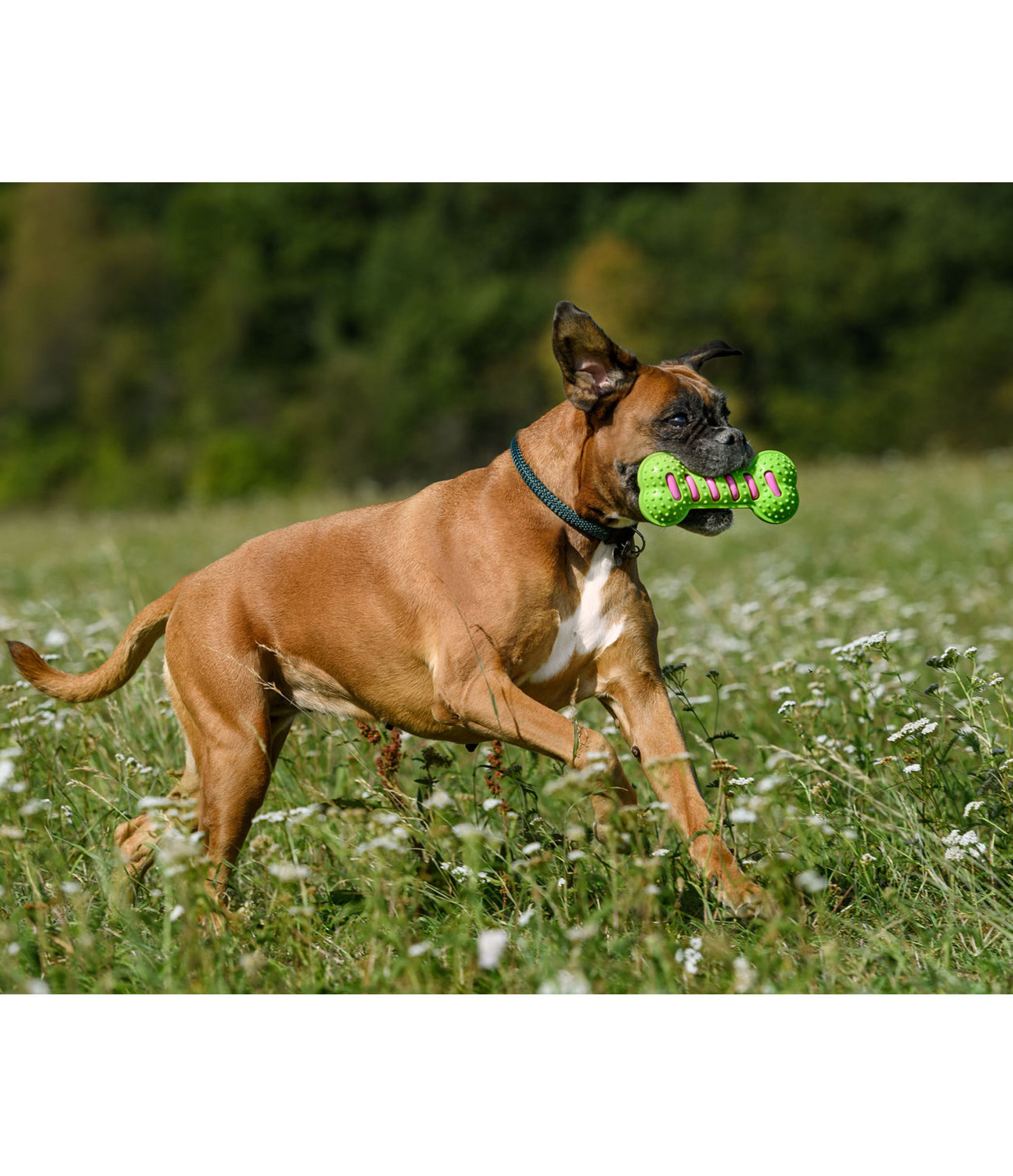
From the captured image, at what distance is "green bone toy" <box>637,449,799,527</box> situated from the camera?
3822 mm

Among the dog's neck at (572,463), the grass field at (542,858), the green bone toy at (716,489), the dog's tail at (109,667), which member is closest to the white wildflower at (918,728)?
the grass field at (542,858)

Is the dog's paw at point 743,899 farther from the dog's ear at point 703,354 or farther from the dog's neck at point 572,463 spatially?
the dog's ear at point 703,354

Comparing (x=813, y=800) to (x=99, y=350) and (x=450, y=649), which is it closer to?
(x=450, y=649)

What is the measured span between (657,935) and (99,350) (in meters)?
40.9

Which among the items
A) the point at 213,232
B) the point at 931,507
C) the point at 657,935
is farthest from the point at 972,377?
the point at 657,935

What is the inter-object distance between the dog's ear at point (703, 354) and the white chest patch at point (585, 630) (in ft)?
2.83

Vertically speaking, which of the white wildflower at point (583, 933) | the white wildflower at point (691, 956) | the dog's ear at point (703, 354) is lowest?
the white wildflower at point (691, 956)

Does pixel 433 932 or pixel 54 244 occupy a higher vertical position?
pixel 54 244

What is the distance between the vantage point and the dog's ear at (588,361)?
3867 mm

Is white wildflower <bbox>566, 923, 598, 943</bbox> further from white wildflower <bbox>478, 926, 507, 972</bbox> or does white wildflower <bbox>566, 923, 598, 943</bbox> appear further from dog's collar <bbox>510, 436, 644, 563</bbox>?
dog's collar <bbox>510, 436, 644, 563</bbox>

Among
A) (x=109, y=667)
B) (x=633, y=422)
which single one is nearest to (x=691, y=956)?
(x=633, y=422)

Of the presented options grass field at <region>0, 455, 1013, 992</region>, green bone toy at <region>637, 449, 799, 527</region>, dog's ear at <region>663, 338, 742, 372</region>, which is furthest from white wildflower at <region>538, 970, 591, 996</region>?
dog's ear at <region>663, 338, 742, 372</region>

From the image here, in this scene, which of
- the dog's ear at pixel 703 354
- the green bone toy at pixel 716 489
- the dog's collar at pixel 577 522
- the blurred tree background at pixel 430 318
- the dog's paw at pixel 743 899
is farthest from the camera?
the blurred tree background at pixel 430 318

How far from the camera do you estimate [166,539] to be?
49.0 ft
